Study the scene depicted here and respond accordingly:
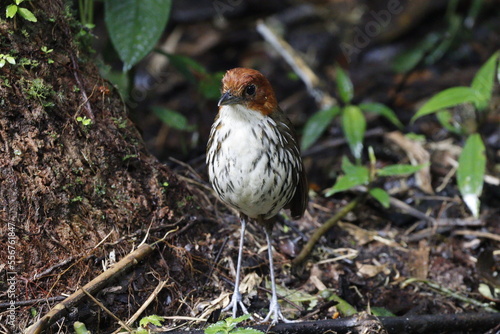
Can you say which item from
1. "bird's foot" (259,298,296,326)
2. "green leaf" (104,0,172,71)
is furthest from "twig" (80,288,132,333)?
"green leaf" (104,0,172,71)

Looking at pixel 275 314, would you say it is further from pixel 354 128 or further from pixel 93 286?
pixel 354 128

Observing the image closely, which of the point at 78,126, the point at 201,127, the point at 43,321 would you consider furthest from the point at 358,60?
the point at 43,321

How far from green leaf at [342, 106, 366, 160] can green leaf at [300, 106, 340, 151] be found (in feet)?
0.57

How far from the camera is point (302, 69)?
24.7 feet

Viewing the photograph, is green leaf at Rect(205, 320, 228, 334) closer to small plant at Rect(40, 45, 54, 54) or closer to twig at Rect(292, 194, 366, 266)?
twig at Rect(292, 194, 366, 266)

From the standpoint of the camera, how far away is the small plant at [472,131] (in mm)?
4852

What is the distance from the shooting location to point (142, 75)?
851cm

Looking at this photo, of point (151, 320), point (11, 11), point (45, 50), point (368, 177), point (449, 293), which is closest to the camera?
point (151, 320)

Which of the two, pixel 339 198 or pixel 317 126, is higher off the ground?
pixel 317 126

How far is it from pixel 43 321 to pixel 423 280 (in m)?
2.96

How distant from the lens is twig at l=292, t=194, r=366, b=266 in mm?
4402

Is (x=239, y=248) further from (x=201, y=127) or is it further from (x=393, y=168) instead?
(x=201, y=127)

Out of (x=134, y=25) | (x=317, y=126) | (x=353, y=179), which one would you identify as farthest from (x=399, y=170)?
(x=134, y=25)

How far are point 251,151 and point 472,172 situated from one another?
7.87 feet
